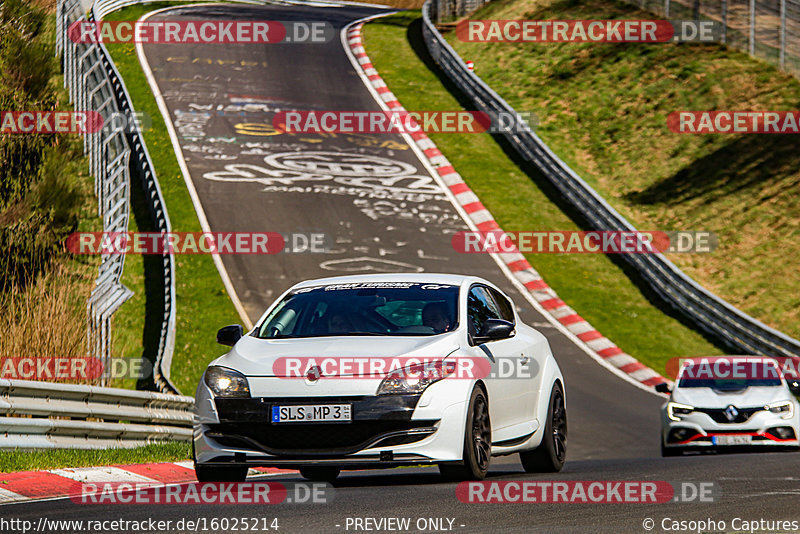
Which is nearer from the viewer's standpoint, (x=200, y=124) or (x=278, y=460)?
(x=278, y=460)

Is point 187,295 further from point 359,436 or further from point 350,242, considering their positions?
point 359,436

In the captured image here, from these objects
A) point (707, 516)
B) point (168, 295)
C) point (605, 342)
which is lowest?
point (605, 342)

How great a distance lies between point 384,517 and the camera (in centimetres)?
662

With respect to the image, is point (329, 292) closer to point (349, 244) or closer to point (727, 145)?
point (349, 244)

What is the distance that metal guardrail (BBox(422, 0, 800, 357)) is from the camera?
2209 centimetres

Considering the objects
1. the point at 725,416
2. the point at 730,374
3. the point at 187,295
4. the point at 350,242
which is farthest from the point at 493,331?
the point at 350,242

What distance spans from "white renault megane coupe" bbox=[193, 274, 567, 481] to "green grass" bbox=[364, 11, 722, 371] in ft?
44.7

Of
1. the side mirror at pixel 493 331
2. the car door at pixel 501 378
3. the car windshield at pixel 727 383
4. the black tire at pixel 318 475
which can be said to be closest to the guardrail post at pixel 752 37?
the car windshield at pixel 727 383

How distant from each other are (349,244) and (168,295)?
5.50 metres

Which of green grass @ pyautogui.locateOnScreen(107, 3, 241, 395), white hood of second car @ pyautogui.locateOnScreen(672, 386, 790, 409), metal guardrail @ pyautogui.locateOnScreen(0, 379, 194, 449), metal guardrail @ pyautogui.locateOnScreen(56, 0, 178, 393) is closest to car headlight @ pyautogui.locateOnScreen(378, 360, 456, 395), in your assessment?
metal guardrail @ pyautogui.locateOnScreen(0, 379, 194, 449)

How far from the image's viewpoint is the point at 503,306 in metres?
10.4

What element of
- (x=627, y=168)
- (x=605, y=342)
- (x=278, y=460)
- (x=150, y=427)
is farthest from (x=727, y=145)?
(x=278, y=460)

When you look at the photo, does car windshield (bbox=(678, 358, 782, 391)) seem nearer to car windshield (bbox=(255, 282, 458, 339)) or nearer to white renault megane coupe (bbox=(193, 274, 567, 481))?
white renault megane coupe (bbox=(193, 274, 567, 481))

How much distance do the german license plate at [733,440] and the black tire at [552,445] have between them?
5.06 m
